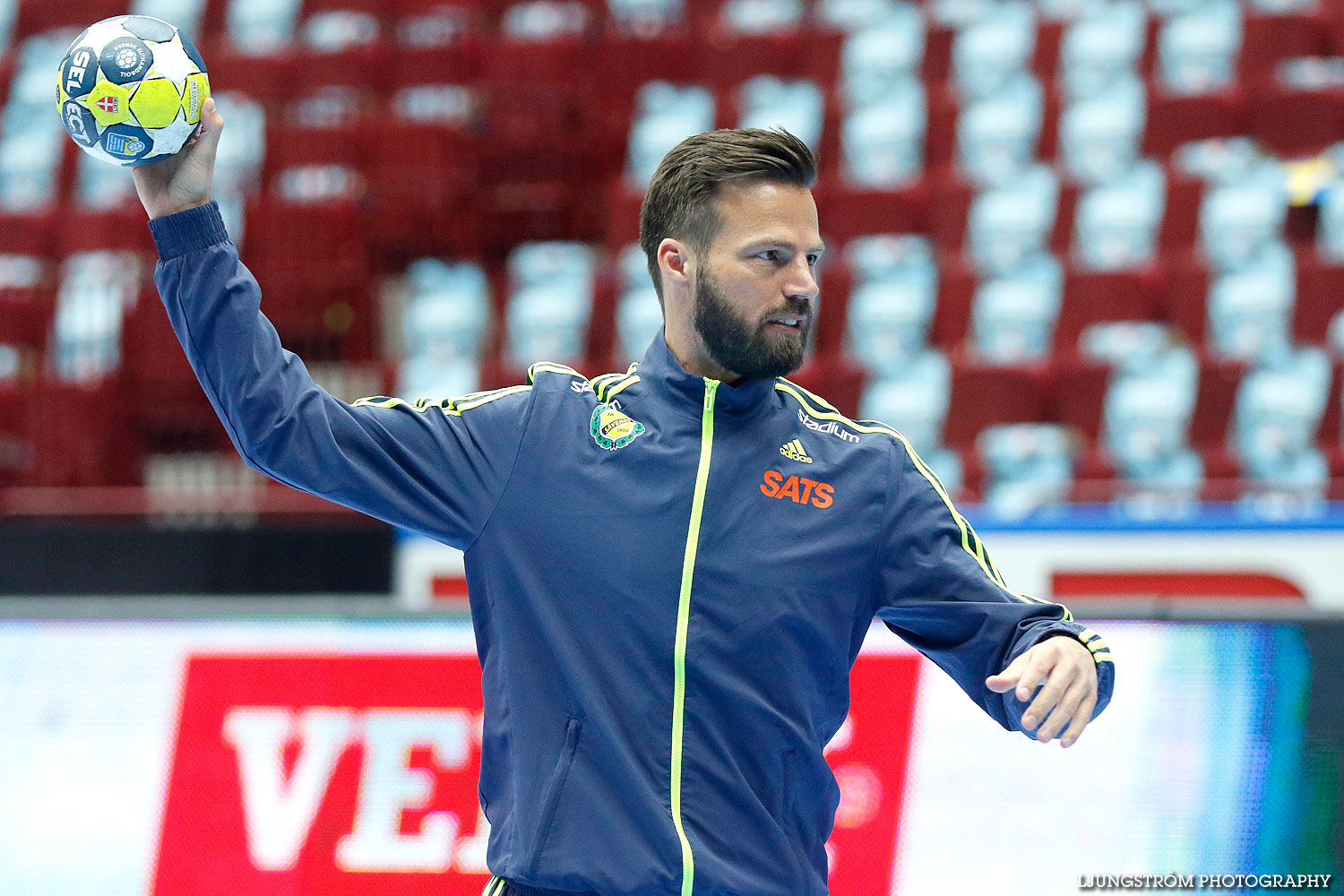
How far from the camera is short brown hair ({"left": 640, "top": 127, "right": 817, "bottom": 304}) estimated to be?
Result: 93.1 inches

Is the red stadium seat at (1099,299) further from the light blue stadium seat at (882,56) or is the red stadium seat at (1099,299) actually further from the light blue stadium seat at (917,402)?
the light blue stadium seat at (882,56)

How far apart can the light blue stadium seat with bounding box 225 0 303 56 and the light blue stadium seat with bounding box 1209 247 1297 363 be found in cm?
765

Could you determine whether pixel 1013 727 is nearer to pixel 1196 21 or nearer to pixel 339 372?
pixel 339 372

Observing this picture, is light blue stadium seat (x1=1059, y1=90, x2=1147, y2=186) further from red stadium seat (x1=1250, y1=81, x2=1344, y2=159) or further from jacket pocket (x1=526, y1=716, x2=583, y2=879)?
jacket pocket (x1=526, y1=716, x2=583, y2=879)

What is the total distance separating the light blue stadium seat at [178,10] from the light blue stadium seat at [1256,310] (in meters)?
8.44

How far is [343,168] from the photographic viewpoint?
34.5ft

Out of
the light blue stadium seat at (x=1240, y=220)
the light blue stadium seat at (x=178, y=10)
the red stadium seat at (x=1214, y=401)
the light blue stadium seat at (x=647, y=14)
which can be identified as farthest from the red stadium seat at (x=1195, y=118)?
the light blue stadium seat at (x=178, y=10)

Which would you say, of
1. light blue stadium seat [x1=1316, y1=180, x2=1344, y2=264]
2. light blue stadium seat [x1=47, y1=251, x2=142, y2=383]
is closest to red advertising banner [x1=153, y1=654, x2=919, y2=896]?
light blue stadium seat [x1=47, y1=251, x2=142, y2=383]

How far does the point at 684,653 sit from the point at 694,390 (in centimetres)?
44

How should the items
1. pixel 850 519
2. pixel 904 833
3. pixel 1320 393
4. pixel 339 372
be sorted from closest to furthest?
pixel 850 519 < pixel 904 833 < pixel 1320 393 < pixel 339 372

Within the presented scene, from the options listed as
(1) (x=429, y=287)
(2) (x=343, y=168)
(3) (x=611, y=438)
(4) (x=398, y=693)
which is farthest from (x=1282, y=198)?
(3) (x=611, y=438)

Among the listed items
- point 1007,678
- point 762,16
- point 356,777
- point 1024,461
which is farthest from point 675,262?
point 762,16

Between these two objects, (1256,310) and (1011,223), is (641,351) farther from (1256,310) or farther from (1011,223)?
(1256,310)

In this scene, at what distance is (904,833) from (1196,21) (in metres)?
8.02
